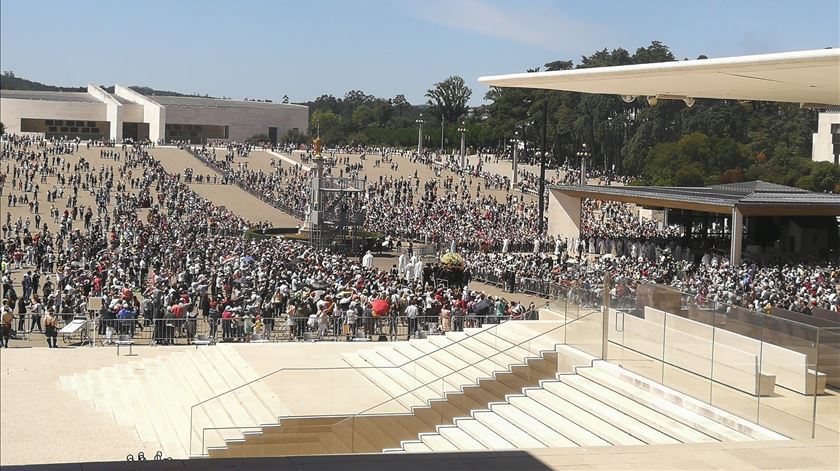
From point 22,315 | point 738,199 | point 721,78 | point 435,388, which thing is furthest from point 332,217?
point 721,78

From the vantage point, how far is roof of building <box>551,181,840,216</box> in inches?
1472

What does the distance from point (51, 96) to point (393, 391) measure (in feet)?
348

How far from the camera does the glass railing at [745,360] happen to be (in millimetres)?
12117

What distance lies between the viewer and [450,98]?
123875 mm

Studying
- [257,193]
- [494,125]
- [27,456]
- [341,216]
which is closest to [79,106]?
[494,125]

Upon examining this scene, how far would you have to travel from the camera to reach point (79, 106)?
358ft

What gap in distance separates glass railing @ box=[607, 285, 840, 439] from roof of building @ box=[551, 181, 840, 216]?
76.6 ft

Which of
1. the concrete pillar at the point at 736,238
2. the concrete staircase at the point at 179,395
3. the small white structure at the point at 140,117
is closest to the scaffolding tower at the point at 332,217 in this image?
the concrete pillar at the point at 736,238

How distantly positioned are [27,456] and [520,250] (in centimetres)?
3165

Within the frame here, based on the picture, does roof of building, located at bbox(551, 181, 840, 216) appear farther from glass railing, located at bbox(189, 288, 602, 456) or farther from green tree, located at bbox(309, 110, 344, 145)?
green tree, located at bbox(309, 110, 344, 145)

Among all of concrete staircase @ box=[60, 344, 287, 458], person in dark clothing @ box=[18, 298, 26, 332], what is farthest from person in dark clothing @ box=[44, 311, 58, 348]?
concrete staircase @ box=[60, 344, 287, 458]

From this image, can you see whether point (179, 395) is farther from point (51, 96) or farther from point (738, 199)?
point (51, 96)

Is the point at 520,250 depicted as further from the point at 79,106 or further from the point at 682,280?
the point at 79,106

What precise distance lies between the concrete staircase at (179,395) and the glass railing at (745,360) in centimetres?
475
